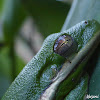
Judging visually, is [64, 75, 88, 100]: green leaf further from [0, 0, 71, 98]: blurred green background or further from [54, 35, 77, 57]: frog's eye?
[0, 0, 71, 98]: blurred green background

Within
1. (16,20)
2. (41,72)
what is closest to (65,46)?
(41,72)

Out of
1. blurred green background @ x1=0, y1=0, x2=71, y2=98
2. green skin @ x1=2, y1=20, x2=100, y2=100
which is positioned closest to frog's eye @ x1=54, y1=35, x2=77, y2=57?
green skin @ x1=2, y1=20, x2=100, y2=100

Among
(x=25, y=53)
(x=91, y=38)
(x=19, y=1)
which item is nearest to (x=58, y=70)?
(x=91, y=38)

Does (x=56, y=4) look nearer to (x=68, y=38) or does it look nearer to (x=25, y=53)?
(x=68, y=38)

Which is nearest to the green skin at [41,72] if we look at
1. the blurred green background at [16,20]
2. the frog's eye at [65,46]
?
the frog's eye at [65,46]

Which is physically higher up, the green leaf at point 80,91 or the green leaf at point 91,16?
the green leaf at point 91,16

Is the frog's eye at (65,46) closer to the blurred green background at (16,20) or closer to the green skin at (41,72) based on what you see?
the green skin at (41,72)

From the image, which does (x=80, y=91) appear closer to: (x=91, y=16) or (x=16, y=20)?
(x=91, y=16)
